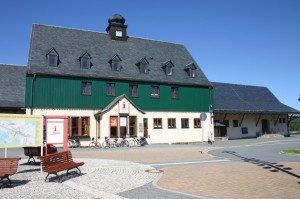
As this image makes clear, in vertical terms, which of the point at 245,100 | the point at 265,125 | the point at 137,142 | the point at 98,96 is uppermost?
the point at 245,100

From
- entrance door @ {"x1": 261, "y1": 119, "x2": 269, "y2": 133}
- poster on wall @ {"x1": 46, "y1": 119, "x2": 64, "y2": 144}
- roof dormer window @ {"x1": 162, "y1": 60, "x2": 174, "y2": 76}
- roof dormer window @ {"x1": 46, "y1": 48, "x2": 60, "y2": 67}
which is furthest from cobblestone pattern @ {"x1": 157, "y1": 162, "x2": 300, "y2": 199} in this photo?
entrance door @ {"x1": 261, "y1": 119, "x2": 269, "y2": 133}

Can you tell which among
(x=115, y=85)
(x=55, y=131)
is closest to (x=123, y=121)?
(x=115, y=85)

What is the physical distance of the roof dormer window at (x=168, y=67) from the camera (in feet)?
114

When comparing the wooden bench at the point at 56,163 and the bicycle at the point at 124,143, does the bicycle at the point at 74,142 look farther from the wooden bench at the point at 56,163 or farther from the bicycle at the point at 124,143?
the wooden bench at the point at 56,163

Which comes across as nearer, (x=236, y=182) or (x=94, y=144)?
(x=236, y=182)

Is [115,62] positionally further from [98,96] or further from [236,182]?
[236,182]

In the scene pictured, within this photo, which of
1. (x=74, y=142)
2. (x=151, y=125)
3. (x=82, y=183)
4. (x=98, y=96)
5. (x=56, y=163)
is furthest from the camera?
(x=151, y=125)

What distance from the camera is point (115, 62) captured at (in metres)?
32.0

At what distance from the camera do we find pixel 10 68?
1292 inches

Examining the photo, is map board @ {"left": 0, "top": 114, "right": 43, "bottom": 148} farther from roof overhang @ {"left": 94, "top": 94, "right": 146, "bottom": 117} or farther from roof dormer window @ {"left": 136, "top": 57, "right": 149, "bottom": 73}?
roof dormer window @ {"left": 136, "top": 57, "right": 149, "bottom": 73}

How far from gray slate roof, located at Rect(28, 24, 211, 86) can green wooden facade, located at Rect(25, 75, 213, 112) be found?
64 centimetres

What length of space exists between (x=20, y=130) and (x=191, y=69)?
1043 inches

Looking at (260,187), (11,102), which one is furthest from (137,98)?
(260,187)

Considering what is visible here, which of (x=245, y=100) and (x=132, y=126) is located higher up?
(x=245, y=100)
